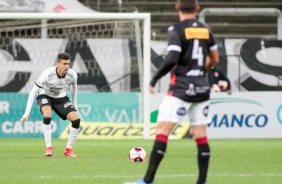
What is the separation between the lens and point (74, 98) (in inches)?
622

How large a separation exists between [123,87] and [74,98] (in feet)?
26.2

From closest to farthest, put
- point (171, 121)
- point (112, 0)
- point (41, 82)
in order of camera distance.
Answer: point (171, 121) → point (41, 82) → point (112, 0)

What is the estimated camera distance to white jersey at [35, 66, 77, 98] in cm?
1551

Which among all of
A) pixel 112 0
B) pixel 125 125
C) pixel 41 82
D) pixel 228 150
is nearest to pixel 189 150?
pixel 228 150

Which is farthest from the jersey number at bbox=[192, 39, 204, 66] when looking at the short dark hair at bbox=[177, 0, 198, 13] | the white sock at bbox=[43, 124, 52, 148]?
the white sock at bbox=[43, 124, 52, 148]

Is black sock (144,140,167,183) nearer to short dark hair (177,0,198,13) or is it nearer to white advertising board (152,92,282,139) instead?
short dark hair (177,0,198,13)

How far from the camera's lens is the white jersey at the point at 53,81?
611 inches

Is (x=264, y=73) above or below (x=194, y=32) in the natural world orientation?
below

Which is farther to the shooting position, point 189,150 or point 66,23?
point 66,23

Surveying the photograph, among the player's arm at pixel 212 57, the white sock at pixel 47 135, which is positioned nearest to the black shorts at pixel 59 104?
the white sock at pixel 47 135

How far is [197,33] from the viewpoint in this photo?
961 cm

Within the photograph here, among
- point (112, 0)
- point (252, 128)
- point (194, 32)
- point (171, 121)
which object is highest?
point (194, 32)

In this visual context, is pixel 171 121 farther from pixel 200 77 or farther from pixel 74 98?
pixel 74 98

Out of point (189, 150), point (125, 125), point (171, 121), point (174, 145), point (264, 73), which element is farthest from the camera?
point (264, 73)
